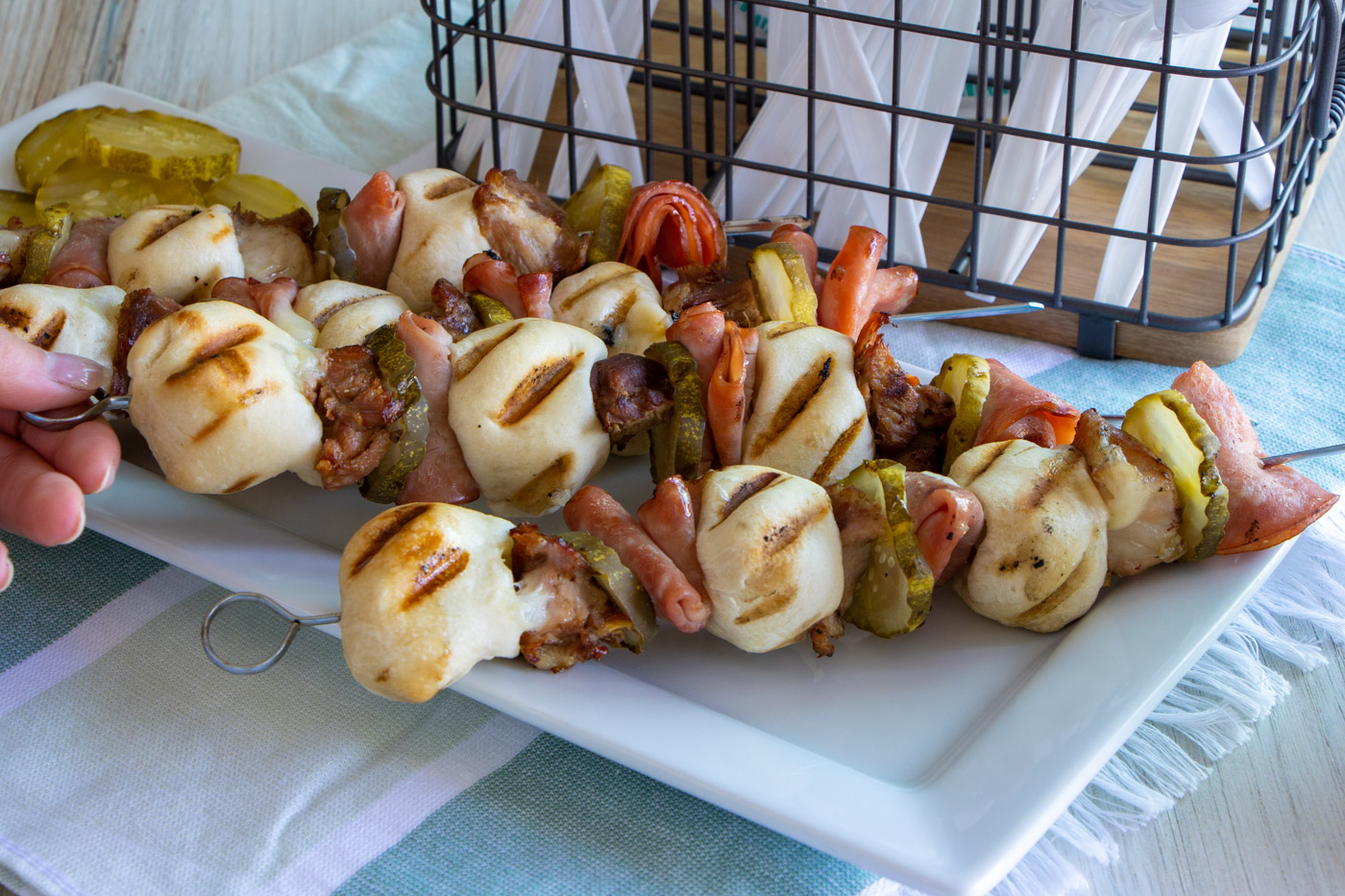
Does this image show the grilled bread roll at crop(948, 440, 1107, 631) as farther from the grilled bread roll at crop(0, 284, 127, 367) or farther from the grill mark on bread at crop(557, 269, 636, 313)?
the grilled bread roll at crop(0, 284, 127, 367)

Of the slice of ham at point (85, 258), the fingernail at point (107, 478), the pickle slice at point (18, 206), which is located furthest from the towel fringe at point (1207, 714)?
the pickle slice at point (18, 206)

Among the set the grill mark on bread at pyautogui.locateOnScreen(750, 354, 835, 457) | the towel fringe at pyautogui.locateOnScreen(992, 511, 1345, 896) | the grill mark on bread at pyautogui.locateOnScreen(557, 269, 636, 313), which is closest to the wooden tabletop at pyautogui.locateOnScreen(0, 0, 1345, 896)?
the towel fringe at pyautogui.locateOnScreen(992, 511, 1345, 896)

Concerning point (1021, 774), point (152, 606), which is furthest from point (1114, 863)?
point (152, 606)

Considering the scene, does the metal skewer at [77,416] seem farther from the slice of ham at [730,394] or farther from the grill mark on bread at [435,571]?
the slice of ham at [730,394]

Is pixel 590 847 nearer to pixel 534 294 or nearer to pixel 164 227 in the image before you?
pixel 534 294

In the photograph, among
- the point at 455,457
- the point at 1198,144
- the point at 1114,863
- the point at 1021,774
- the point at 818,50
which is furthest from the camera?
the point at 1198,144

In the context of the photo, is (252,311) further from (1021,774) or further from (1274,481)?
(1274,481)
